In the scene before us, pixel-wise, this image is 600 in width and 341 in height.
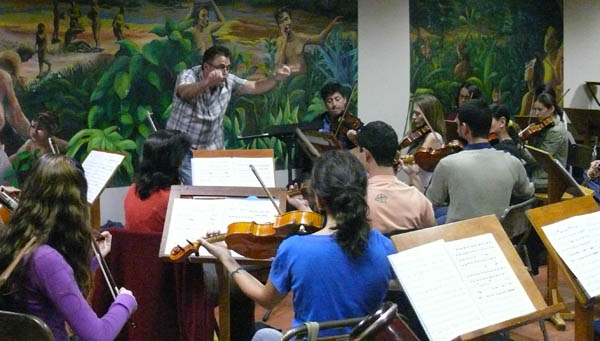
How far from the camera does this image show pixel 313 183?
2.54m

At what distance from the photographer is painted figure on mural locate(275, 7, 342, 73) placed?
716 centimetres

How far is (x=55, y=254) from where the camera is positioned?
2406 mm

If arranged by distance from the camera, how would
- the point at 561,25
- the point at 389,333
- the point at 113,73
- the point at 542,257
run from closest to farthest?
the point at 389,333 → the point at 113,73 → the point at 542,257 → the point at 561,25

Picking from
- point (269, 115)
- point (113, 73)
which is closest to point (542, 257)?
point (269, 115)

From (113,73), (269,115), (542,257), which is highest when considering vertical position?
(113,73)

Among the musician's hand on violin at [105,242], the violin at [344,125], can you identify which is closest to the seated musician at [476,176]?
the musician's hand on violin at [105,242]

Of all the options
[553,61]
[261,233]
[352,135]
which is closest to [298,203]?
[261,233]

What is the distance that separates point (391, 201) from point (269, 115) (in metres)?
3.68

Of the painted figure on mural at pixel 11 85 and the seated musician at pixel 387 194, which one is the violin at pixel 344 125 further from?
the seated musician at pixel 387 194

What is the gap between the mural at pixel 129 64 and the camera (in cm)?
545

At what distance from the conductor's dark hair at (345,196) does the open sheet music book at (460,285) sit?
0.17 metres

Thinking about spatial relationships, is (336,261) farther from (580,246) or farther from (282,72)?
(282,72)

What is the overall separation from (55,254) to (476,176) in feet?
7.97

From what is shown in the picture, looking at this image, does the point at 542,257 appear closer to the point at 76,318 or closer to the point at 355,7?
the point at 355,7
